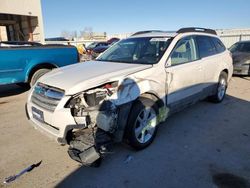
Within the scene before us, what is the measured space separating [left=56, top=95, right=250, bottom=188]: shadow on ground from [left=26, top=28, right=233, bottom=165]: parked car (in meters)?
0.26

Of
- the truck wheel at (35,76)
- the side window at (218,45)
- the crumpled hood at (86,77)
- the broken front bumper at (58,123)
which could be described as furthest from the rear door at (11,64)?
the side window at (218,45)

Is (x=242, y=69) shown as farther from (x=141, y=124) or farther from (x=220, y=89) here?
(x=141, y=124)

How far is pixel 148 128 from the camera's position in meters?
3.65

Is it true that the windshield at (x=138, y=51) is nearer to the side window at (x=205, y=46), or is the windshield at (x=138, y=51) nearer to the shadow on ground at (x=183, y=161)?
the side window at (x=205, y=46)

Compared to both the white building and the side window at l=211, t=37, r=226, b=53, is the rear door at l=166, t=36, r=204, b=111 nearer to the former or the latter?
the side window at l=211, t=37, r=226, b=53

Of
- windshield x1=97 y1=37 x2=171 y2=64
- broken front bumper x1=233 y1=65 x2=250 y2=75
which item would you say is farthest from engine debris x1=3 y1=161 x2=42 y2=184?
broken front bumper x1=233 y1=65 x2=250 y2=75

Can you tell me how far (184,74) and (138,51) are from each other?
0.98m

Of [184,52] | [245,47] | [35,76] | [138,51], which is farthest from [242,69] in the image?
[35,76]

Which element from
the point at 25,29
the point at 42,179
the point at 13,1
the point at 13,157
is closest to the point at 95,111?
the point at 42,179

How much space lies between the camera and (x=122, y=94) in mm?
3070

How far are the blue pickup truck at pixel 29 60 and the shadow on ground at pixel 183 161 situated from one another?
428 cm

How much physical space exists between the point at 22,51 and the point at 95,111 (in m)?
4.63

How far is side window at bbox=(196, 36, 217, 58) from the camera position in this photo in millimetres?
4918

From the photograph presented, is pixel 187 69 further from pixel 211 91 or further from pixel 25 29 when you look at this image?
pixel 25 29
